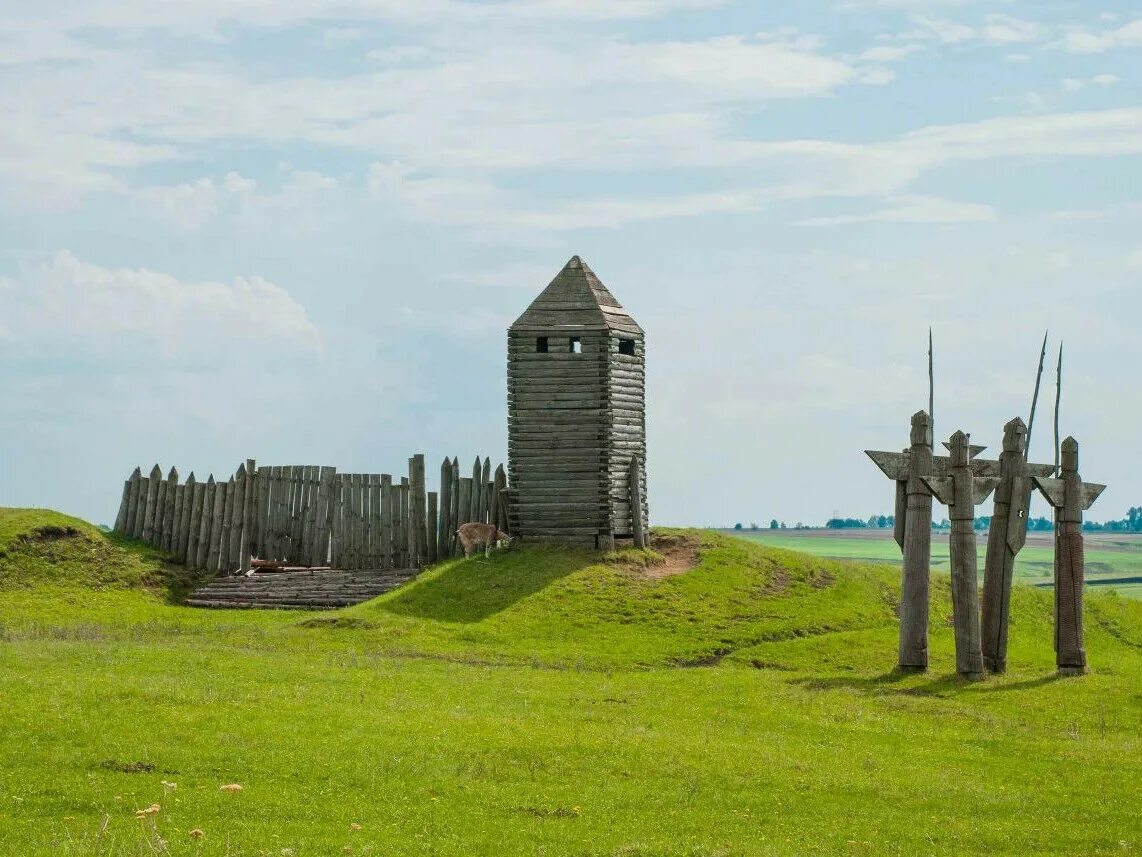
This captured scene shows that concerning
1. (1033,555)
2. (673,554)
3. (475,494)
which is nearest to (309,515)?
(475,494)

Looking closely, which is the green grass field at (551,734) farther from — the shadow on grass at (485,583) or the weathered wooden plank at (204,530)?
the weathered wooden plank at (204,530)

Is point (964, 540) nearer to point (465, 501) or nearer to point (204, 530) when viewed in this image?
point (465, 501)

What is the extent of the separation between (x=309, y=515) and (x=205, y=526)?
3.12m

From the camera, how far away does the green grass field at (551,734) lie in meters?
14.5

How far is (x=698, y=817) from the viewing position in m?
15.2

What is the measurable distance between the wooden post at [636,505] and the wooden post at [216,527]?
1213 centimetres

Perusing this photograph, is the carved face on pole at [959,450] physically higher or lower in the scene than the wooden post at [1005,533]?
higher

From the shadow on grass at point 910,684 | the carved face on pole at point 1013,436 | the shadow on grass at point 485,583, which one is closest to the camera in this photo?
the shadow on grass at point 910,684

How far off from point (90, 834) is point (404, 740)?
522cm

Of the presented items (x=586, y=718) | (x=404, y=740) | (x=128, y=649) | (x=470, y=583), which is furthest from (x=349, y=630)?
(x=404, y=740)

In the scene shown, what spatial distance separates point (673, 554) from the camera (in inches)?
1581

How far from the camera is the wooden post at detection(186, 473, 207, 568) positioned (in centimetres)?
4338

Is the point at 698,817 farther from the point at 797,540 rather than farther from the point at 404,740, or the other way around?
the point at 797,540

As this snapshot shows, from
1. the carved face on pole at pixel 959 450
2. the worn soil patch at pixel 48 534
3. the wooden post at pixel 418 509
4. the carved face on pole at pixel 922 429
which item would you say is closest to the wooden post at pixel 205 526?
the worn soil patch at pixel 48 534
